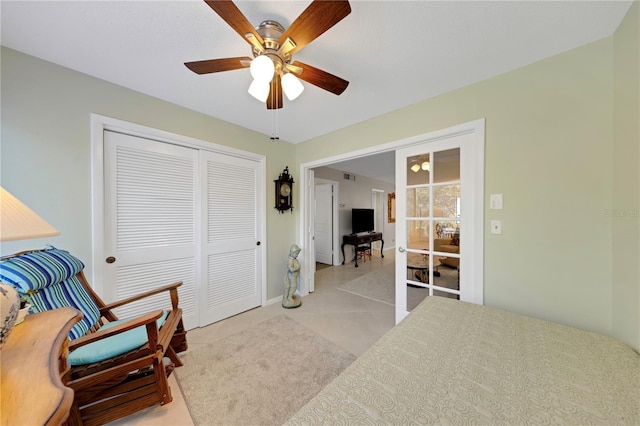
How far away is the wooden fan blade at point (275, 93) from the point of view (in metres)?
1.53

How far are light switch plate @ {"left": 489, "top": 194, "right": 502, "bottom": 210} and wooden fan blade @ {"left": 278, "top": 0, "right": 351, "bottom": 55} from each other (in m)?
1.64

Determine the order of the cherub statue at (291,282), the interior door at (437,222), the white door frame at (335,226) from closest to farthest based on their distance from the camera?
the interior door at (437,222), the cherub statue at (291,282), the white door frame at (335,226)

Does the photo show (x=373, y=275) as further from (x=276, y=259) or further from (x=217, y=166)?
(x=217, y=166)

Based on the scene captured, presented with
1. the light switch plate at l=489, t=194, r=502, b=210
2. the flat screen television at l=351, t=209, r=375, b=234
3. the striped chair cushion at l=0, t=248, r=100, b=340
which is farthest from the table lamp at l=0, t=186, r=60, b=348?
the flat screen television at l=351, t=209, r=375, b=234

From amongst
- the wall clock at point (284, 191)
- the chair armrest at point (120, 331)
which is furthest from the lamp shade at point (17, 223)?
the wall clock at point (284, 191)

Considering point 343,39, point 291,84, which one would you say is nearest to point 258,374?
point 291,84

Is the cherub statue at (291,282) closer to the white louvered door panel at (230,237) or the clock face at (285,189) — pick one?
the white louvered door panel at (230,237)

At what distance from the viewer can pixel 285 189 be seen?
3053 mm

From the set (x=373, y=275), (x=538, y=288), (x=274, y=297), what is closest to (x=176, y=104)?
(x=274, y=297)

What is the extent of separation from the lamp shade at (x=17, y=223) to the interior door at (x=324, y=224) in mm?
4493

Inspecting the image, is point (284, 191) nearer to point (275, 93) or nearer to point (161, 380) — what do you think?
point (275, 93)

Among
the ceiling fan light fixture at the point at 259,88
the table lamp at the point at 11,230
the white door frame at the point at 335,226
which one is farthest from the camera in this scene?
the white door frame at the point at 335,226

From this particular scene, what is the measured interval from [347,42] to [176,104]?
5.91 feet

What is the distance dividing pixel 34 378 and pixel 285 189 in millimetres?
2609
